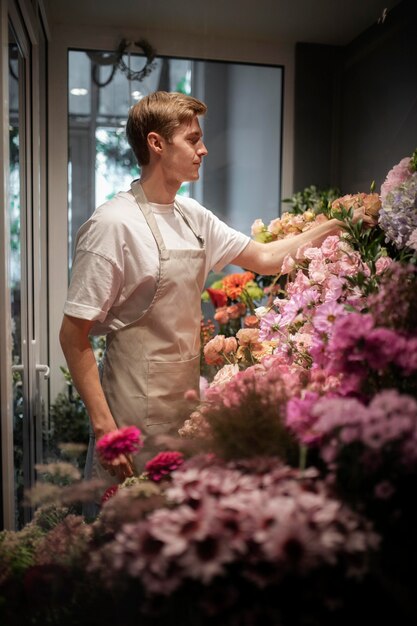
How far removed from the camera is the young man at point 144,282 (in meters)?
Answer: 1.64

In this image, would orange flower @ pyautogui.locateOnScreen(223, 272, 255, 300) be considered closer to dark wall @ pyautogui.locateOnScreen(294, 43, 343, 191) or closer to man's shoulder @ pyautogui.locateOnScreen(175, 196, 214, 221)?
man's shoulder @ pyautogui.locateOnScreen(175, 196, 214, 221)

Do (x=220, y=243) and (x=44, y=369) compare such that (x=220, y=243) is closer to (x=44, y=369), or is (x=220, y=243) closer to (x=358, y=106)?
(x=44, y=369)

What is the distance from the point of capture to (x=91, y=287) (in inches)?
64.2

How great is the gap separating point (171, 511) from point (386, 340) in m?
0.43

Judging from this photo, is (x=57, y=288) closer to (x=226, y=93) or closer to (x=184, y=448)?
(x=226, y=93)

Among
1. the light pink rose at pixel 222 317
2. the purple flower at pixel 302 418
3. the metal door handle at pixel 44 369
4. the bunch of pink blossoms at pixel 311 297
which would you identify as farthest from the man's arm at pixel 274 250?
the purple flower at pixel 302 418

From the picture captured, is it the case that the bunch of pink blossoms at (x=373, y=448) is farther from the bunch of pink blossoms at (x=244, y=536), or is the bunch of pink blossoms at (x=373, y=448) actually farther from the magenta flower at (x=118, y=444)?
the magenta flower at (x=118, y=444)

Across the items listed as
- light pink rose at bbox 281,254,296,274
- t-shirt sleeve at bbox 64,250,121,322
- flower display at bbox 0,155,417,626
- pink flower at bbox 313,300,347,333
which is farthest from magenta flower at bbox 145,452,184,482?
light pink rose at bbox 281,254,296,274

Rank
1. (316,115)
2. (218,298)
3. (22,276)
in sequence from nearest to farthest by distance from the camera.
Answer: (22,276) → (218,298) → (316,115)

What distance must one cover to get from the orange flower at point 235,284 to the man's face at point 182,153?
0.69m

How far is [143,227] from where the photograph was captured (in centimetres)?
172

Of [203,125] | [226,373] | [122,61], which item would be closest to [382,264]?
[226,373]

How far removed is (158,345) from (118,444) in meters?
0.58

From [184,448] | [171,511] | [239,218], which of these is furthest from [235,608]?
[239,218]
